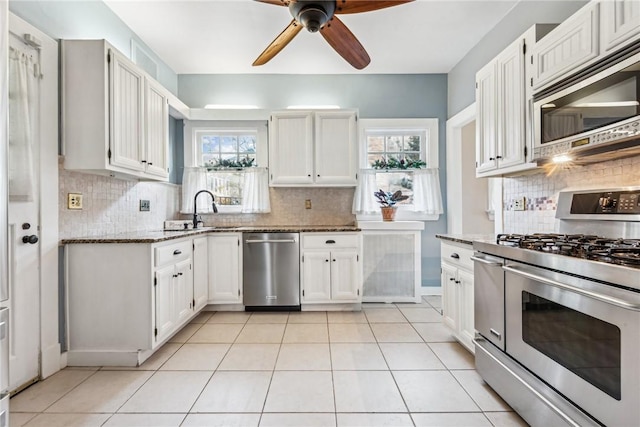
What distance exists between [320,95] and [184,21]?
67.6 inches

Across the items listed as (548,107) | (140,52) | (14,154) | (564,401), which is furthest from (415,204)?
(14,154)

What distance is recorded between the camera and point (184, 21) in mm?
2986

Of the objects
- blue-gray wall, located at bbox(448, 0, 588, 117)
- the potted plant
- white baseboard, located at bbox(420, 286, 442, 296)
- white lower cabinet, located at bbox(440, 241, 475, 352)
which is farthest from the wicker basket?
blue-gray wall, located at bbox(448, 0, 588, 117)

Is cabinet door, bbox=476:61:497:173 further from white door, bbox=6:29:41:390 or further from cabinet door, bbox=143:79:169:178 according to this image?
white door, bbox=6:29:41:390

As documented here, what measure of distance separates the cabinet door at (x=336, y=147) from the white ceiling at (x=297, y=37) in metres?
0.66

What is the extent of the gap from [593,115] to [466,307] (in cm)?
142

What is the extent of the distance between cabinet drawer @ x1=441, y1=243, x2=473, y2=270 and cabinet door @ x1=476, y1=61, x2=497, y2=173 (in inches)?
28.2

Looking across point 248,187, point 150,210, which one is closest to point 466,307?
point 248,187

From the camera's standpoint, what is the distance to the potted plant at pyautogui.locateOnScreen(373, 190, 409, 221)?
3.89 meters

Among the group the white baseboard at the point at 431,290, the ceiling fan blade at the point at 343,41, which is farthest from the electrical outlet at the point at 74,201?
the white baseboard at the point at 431,290

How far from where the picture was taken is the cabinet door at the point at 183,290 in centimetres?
270

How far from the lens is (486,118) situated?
→ 265cm

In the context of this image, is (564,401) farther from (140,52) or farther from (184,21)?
(140,52)

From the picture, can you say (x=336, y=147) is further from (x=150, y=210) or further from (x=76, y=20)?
(x=76, y=20)
